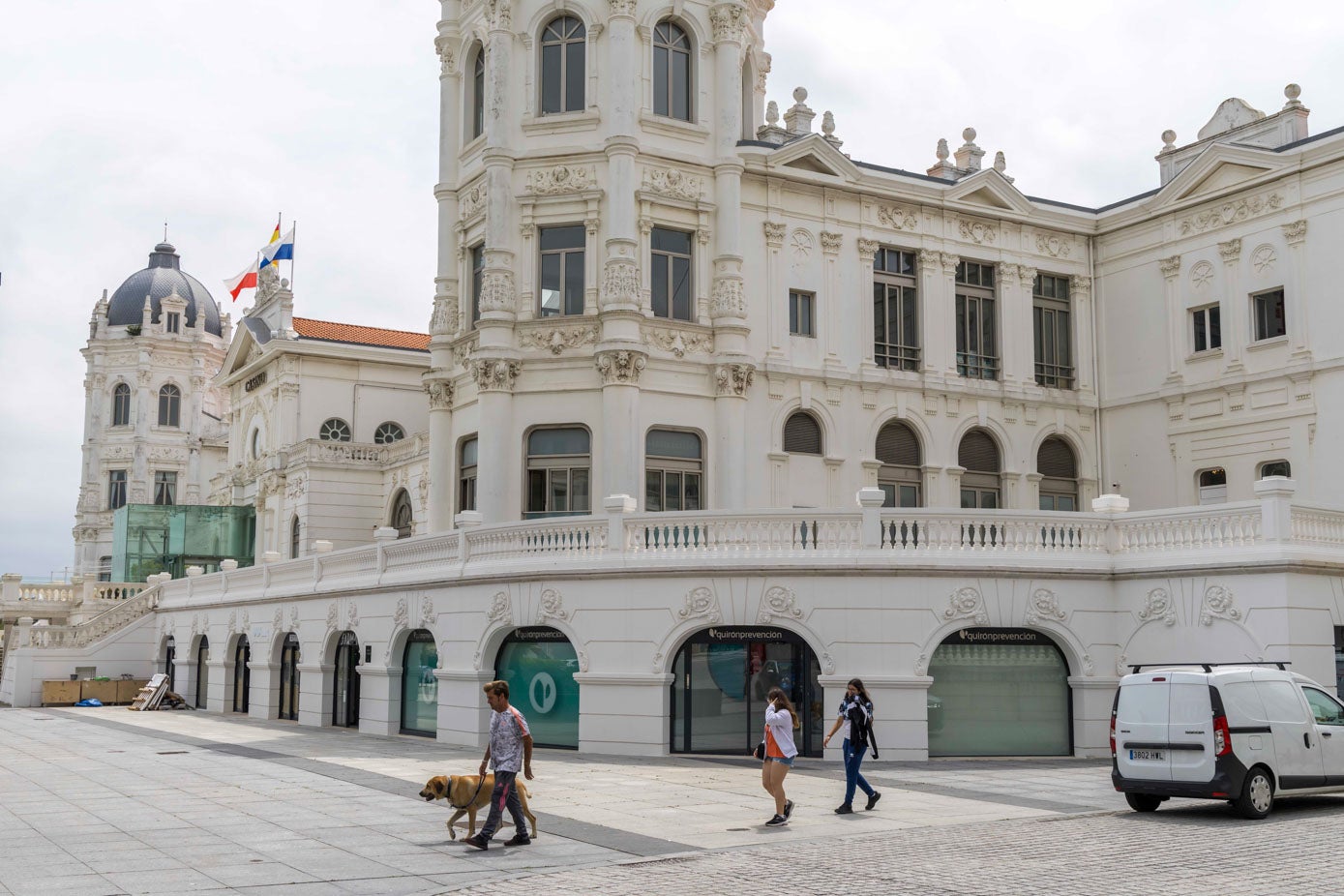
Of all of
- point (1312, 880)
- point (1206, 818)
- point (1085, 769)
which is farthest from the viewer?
point (1085, 769)

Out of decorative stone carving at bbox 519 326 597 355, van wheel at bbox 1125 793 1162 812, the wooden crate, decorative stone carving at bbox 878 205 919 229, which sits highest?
decorative stone carving at bbox 878 205 919 229

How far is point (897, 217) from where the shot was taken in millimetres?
39125

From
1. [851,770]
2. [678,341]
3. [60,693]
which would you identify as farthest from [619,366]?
[60,693]

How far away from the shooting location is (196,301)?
99562 millimetres

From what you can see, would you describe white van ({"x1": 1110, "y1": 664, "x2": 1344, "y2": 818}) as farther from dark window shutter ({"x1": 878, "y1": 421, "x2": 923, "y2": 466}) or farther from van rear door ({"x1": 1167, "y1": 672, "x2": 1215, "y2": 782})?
dark window shutter ({"x1": 878, "y1": 421, "x2": 923, "y2": 466})

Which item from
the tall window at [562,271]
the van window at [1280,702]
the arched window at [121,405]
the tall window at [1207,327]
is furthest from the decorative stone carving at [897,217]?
the arched window at [121,405]

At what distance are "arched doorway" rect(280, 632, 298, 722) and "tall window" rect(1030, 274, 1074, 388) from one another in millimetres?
22701

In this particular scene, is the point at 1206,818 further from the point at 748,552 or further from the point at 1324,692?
the point at 748,552

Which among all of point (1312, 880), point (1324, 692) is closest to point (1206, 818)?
point (1324, 692)

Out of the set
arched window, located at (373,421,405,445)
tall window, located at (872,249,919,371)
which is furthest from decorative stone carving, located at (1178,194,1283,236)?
arched window, located at (373,421,405,445)

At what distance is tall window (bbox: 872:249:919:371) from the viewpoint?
126 ft

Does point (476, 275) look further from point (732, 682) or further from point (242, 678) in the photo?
point (732, 682)

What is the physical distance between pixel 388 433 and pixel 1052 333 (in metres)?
28.0

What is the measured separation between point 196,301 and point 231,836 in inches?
3557
